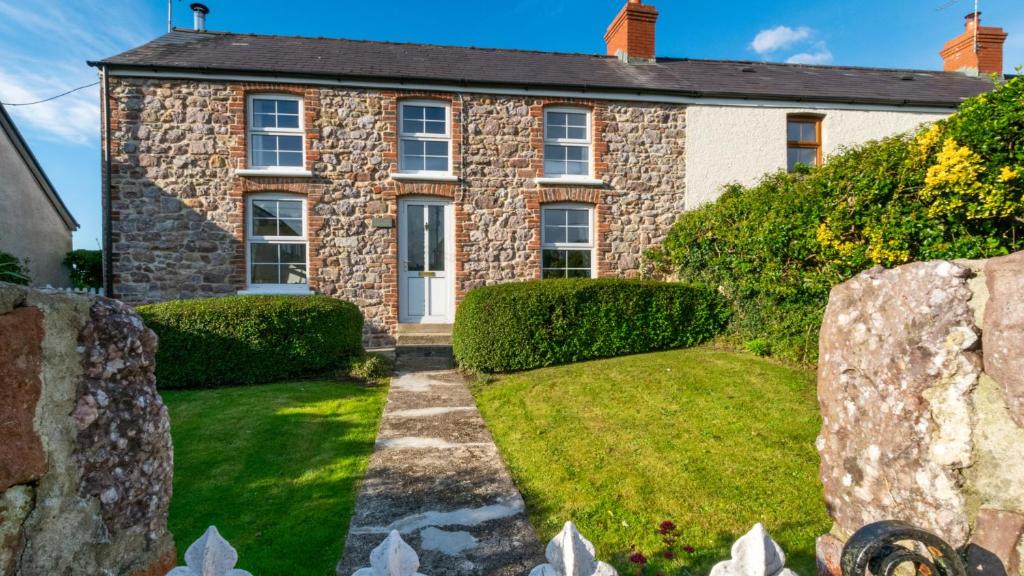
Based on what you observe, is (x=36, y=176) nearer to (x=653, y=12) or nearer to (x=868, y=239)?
(x=653, y=12)

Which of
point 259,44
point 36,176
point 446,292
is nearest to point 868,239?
point 446,292

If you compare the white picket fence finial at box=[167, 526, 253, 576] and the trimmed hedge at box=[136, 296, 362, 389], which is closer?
the white picket fence finial at box=[167, 526, 253, 576]

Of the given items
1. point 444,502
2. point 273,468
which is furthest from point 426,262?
point 444,502

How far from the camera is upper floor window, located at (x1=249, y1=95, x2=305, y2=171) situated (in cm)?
1011

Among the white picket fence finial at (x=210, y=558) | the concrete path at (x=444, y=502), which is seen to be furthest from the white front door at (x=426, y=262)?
the white picket fence finial at (x=210, y=558)

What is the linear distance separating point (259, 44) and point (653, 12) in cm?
958

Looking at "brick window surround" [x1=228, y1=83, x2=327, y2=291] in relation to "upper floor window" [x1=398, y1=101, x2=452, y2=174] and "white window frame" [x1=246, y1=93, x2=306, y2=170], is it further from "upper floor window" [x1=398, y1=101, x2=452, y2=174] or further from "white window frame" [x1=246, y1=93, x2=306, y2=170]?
"upper floor window" [x1=398, y1=101, x2=452, y2=174]

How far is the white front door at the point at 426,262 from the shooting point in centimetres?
1049

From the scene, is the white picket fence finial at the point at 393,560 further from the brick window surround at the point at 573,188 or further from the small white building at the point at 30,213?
the small white building at the point at 30,213

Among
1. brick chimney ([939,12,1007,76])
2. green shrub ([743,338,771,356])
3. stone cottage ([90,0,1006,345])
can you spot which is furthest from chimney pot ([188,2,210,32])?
brick chimney ([939,12,1007,76])

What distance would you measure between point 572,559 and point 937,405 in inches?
51.3

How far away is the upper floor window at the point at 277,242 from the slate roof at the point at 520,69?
2.56 m

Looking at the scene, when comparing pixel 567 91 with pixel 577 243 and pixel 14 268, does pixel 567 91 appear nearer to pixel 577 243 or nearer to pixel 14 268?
pixel 577 243

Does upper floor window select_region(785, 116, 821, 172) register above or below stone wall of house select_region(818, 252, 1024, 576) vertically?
above
